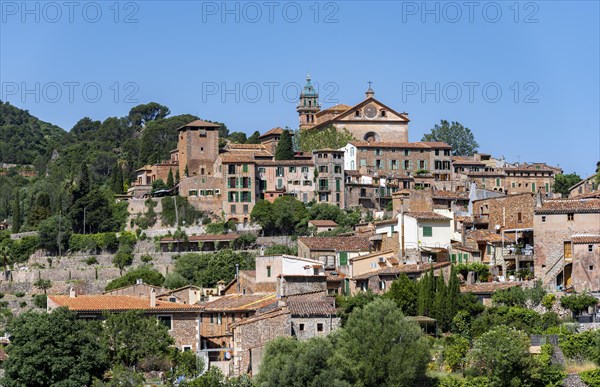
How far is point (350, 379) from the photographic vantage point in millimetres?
45250

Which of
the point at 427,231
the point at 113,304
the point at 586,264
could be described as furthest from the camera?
the point at 427,231

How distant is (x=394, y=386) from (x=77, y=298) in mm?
15163

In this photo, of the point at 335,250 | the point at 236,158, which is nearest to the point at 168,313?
the point at 335,250

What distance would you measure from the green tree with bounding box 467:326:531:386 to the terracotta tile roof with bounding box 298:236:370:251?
785 inches

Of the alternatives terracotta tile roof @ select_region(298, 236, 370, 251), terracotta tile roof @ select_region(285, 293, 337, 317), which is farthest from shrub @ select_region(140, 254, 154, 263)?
terracotta tile roof @ select_region(285, 293, 337, 317)

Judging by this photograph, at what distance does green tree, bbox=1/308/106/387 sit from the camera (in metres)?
46.2

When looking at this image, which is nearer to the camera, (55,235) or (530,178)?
(55,235)

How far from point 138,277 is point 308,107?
4348 centimetres

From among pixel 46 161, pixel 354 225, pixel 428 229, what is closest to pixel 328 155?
pixel 354 225

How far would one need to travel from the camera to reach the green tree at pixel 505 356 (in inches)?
1817

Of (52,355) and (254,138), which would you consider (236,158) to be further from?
(52,355)

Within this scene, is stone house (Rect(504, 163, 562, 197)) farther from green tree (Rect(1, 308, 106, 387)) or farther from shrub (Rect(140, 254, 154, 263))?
green tree (Rect(1, 308, 106, 387))

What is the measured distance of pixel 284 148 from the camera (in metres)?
97.4

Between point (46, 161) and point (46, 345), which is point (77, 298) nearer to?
point (46, 345)
